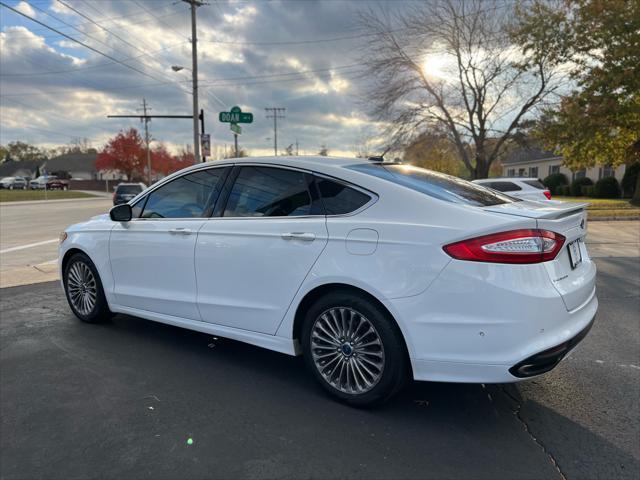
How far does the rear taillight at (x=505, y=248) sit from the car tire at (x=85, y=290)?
373cm

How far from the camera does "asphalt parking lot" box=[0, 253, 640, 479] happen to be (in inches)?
99.3

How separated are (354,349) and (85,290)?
3.29 metres

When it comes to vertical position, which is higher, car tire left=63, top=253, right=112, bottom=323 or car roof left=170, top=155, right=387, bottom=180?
car roof left=170, top=155, right=387, bottom=180

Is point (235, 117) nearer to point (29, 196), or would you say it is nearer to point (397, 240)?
point (397, 240)

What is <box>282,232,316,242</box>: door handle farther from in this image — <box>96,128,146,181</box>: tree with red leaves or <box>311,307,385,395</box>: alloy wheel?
<box>96,128,146,181</box>: tree with red leaves

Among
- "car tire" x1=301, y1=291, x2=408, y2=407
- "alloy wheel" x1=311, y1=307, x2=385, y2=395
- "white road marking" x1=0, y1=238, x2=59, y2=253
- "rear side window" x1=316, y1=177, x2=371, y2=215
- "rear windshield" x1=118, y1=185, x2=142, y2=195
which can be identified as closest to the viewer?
"car tire" x1=301, y1=291, x2=408, y2=407

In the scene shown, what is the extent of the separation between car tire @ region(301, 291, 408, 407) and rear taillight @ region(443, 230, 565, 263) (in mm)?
634

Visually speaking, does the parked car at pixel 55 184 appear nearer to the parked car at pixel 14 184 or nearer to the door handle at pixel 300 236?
the parked car at pixel 14 184

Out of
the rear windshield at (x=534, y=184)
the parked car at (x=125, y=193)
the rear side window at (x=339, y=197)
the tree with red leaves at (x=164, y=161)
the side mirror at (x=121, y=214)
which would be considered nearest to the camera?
the rear side window at (x=339, y=197)

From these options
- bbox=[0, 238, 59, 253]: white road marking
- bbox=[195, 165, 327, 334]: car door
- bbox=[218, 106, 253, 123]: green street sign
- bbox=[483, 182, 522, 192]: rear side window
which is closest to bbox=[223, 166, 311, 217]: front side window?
bbox=[195, 165, 327, 334]: car door

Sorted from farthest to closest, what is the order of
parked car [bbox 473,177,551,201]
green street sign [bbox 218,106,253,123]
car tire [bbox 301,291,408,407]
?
green street sign [bbox 218,106,253,123] → parked car [bbox 473,177,551,201] → car tire [bbox 301,291,408,407]

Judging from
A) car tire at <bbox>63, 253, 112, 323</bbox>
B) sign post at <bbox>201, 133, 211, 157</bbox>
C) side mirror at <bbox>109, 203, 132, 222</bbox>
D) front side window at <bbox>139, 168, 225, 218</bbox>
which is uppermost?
sign post at <bbox>201, 133, 211, 157</bbox>

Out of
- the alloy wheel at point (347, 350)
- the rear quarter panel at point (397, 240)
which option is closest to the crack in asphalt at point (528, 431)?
the alloy wheel at point (347, 350)

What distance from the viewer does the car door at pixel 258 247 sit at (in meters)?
3.22
